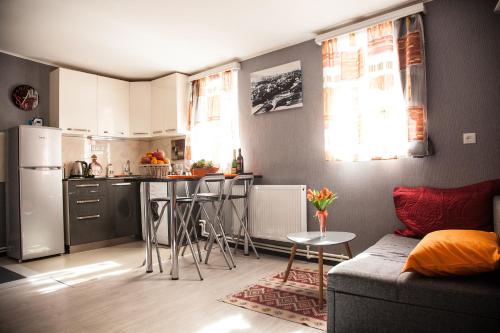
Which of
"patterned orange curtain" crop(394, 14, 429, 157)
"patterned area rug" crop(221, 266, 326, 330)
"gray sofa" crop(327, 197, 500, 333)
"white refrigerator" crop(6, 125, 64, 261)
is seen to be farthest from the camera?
"white refrigerator" crop(6, 125, 64, 261)

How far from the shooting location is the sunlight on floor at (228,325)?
204 cm

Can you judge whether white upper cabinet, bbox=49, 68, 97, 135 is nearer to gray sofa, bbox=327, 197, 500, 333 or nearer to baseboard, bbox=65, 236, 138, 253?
baseboard, bbox=65, 236, 138, 253

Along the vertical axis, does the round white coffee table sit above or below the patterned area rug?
above

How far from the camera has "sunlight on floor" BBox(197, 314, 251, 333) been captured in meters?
2.04

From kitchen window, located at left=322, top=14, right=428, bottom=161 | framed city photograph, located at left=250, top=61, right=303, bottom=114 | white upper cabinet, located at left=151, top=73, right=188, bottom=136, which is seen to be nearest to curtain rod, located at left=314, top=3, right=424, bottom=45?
kitchen window, located at left=322, top=14, right=428, bottom=161

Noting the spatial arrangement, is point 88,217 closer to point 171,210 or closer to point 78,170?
point 78,170

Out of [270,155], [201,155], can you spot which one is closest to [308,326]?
[270,155]

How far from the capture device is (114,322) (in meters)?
2.17

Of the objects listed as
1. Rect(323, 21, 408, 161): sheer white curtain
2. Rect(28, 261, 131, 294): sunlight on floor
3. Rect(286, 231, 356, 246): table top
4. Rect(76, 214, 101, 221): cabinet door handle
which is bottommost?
Rect(28, 261, 131, 294): sunlight on floor

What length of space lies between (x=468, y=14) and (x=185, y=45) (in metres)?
2.86

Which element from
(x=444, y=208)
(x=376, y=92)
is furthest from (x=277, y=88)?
(x=444, y=208)

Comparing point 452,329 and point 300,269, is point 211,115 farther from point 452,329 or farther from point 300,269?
point 452,329

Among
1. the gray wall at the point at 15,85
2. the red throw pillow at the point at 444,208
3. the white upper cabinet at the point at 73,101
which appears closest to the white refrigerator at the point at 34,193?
the gray wall at the point at 15,85

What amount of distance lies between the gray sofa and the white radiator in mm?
1604
